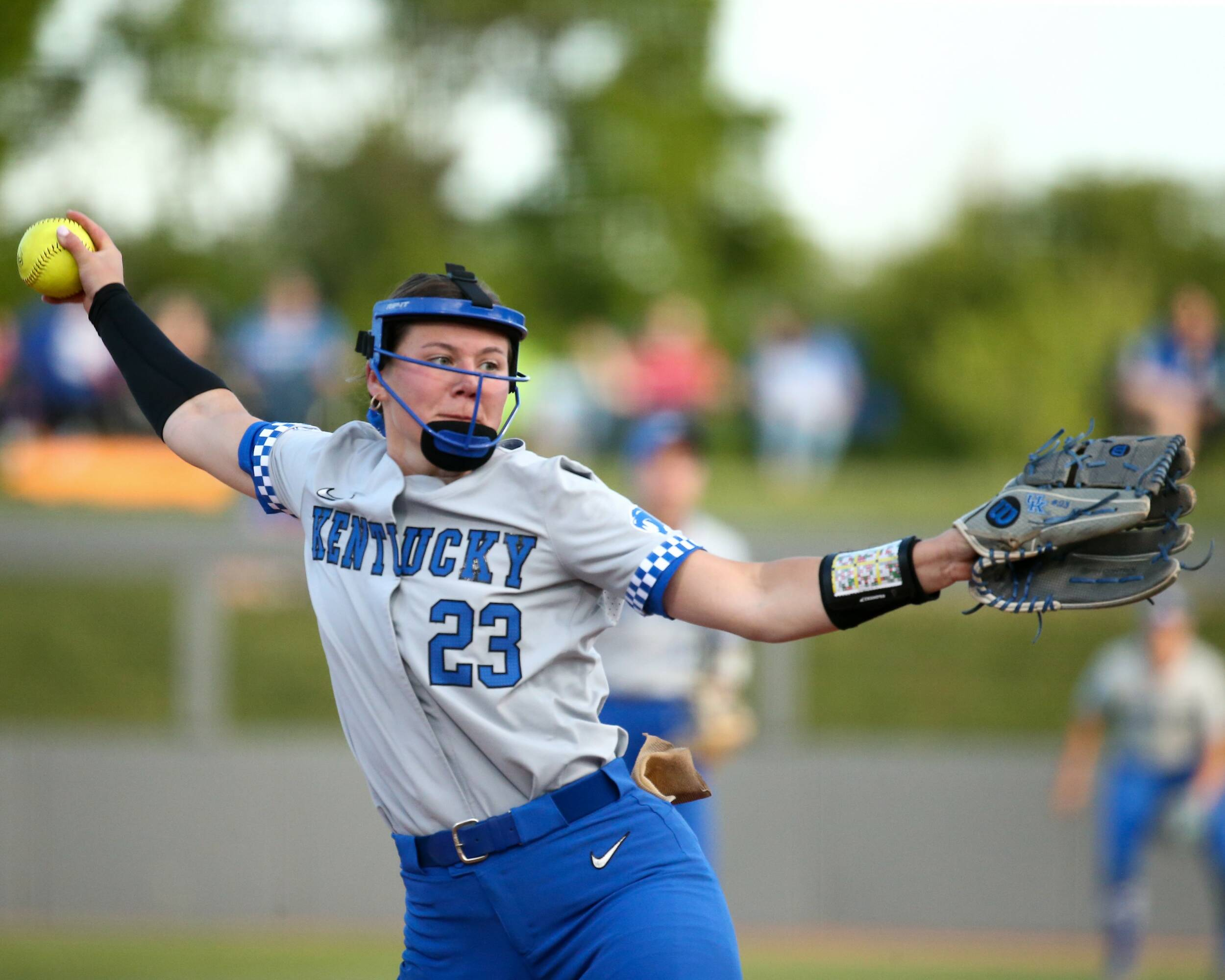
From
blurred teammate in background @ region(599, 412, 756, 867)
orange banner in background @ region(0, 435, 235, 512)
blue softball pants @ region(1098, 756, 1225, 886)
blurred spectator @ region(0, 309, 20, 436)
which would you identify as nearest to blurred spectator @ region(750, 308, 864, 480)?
orange banner in background @ region(0, 435, 235, 512)

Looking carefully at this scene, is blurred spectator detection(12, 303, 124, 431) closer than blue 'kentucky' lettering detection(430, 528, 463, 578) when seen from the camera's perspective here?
No

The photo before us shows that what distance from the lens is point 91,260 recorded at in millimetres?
4184

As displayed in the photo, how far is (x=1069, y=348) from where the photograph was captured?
22.1 metres

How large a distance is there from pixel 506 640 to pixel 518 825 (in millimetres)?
387

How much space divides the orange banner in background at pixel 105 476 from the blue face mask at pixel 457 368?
38.1 feet

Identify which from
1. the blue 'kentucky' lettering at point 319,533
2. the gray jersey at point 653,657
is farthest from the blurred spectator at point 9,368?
the blue 'kentucky' lettering at point 319,533

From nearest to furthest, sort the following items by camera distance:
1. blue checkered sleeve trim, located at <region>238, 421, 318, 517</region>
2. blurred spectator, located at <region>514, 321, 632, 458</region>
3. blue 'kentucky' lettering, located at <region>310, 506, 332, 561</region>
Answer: blue 'kentucky' lettering, located at <region>310, 506, 332, 561</region>
blue checkered sleeve trim, located at <region>238, 421, 318, 517</region>
blurred spectator, located at <region>514, 321, 632, 458</region>

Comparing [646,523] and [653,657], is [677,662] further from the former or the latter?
[646,523]

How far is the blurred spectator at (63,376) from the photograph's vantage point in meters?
14.1

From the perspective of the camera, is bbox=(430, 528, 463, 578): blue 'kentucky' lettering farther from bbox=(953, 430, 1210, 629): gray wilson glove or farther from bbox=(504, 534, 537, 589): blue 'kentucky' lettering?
bbox=(953, 430, 1210, 629): gray wilson glove

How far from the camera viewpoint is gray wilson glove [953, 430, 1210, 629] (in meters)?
2.94

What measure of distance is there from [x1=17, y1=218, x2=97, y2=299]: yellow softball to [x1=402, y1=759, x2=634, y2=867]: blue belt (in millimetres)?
1877

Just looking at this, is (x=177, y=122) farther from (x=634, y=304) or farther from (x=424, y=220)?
(x=634, y=304)

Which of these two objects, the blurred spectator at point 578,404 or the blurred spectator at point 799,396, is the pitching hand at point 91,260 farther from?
the blurred spectator at point 799,396
